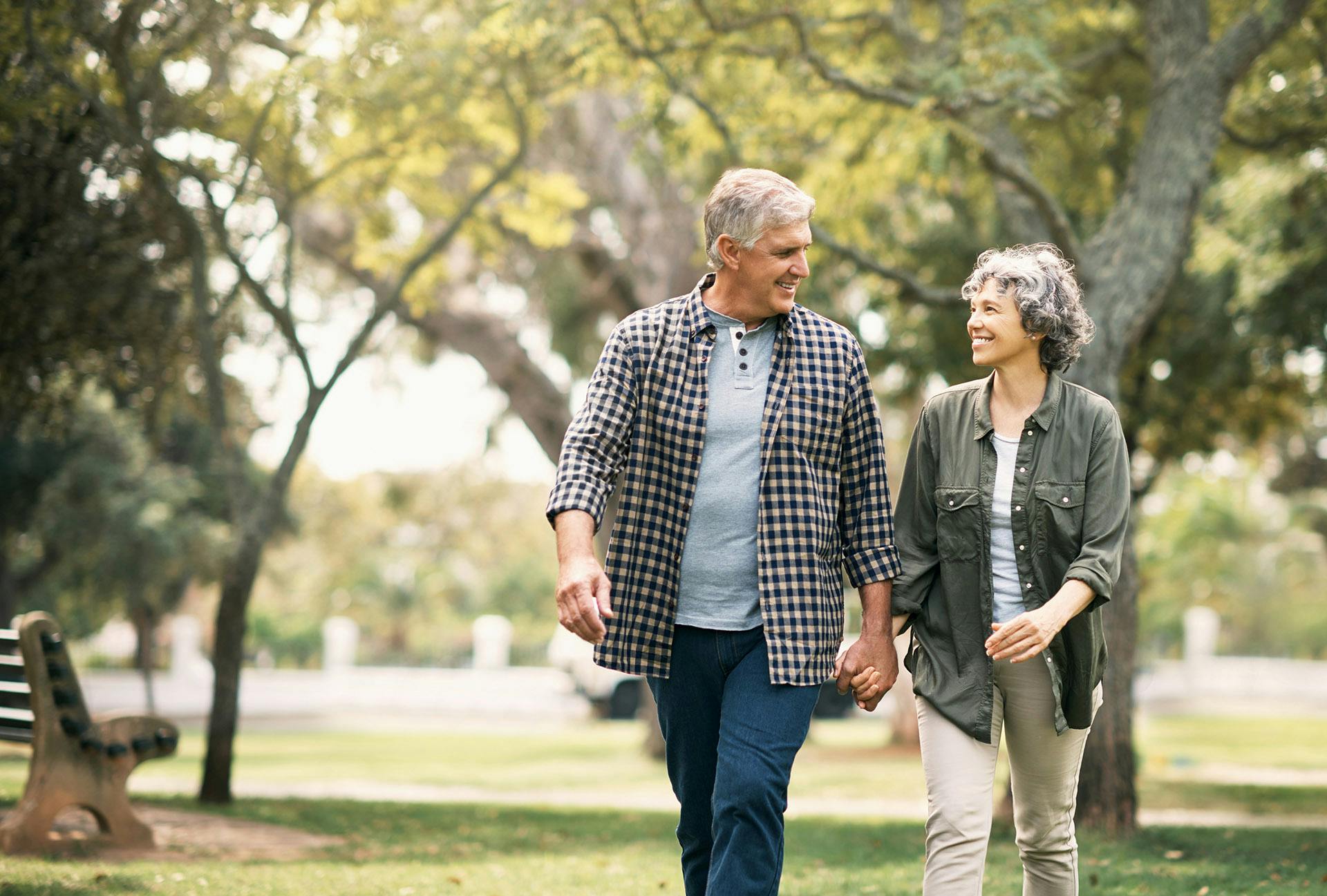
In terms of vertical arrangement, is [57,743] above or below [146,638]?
above

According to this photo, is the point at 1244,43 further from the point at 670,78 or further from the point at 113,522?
the point at 113,522

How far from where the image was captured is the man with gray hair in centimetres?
325

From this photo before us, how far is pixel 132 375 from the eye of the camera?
11.3 m

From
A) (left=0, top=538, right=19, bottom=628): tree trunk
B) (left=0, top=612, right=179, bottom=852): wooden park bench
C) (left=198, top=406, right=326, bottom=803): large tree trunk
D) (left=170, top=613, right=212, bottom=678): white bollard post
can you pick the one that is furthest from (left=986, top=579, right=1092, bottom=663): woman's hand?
(left=170, top=613, right=212, bottom=678): white bollard post

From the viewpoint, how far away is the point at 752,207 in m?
3.38

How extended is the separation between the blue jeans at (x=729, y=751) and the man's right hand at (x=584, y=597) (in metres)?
0.43

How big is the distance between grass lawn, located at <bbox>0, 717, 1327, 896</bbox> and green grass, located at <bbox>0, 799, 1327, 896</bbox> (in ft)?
0.06

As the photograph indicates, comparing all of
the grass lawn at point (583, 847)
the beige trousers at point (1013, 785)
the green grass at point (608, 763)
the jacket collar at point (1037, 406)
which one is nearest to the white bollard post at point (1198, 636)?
the green grass at point (608, 763)

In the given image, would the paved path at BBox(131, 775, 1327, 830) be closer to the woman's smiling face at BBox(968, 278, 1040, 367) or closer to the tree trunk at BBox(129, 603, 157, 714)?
the woman's smiling face at BBox(968, 278, 1040, 367)

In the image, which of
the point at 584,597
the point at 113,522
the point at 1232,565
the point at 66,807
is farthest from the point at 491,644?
the point at 584,597

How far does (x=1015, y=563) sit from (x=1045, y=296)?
0.73 metres

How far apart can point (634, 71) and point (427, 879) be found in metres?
5.86

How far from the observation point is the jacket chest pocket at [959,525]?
11.8 ft

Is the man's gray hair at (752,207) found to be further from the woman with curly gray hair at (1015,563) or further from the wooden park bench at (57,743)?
the wooden park bench at (57,743)
